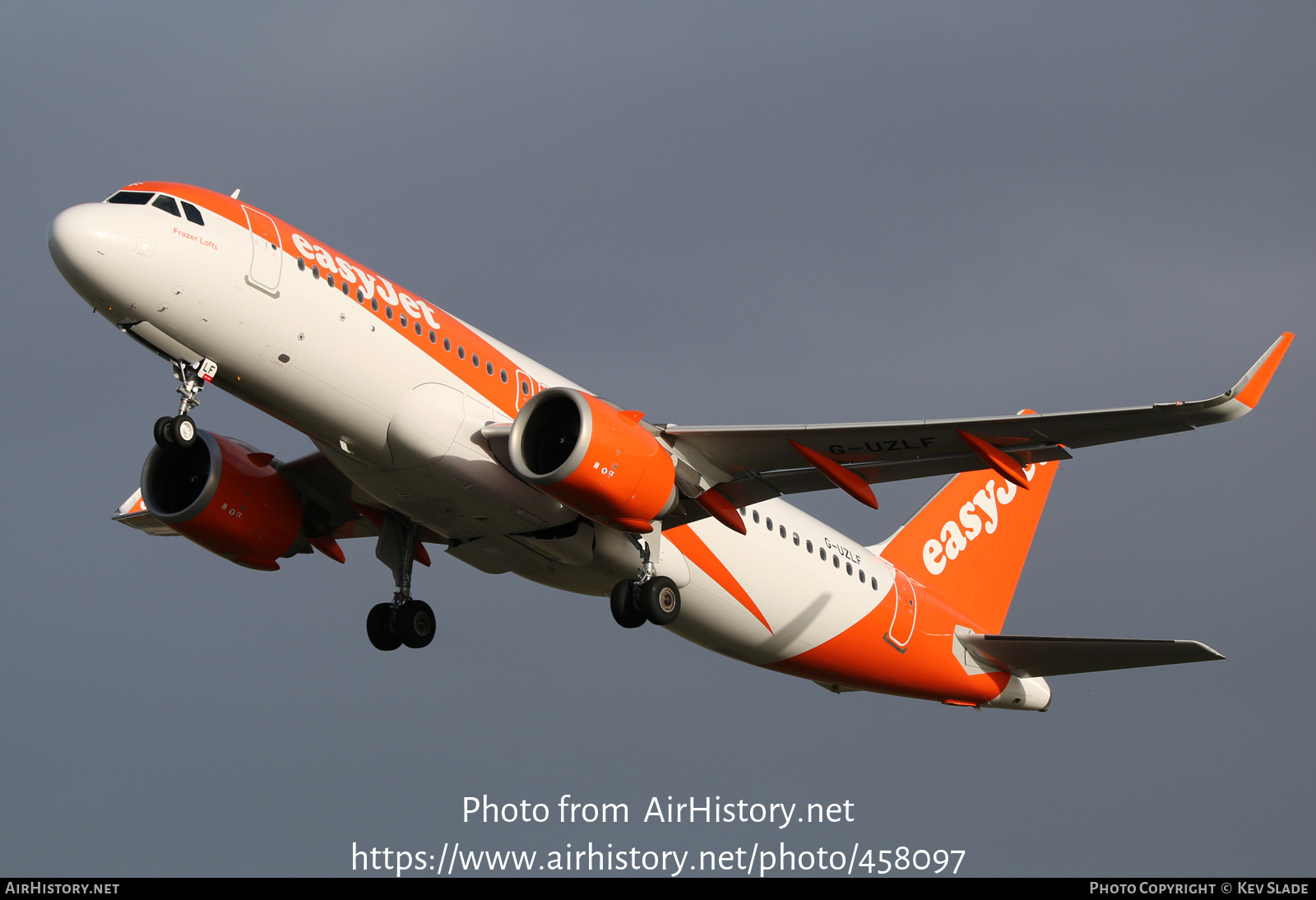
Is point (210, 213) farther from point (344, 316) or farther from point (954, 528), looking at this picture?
point (954, 528)

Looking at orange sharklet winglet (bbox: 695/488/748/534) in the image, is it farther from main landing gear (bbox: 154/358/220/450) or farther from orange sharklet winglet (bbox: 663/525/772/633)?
main landing gear (bbox: 154/358/220/450)

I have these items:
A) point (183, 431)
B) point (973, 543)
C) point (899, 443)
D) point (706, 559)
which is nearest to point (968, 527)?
point (973, 543)

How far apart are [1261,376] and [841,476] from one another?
672 centimetres

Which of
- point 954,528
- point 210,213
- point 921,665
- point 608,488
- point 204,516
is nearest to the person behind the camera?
point 210,213

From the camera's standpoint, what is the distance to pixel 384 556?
26.4 metres

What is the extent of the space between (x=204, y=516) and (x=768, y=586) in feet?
34.6

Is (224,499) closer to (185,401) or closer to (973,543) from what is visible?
(185,401)

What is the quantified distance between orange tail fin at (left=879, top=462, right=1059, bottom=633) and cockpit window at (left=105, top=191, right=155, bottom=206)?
59.7 ft

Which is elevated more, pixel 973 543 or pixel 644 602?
pixel 973 543

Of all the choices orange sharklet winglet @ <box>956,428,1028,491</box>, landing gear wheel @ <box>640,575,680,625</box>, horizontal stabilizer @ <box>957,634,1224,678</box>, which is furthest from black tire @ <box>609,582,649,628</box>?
horizontal stabilizer @ <box>957,634,1224,678</box>

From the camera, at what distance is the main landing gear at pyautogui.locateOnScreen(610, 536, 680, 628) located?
23.8 metres

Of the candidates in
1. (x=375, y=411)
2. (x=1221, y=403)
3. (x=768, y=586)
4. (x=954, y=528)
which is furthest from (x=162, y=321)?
(x=954, y=528)

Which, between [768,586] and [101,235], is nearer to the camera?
[101,235]

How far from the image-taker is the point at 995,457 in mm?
22047
